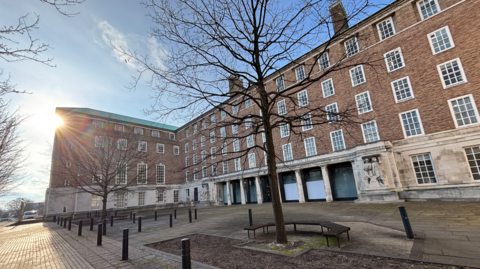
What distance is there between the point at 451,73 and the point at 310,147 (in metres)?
12.1

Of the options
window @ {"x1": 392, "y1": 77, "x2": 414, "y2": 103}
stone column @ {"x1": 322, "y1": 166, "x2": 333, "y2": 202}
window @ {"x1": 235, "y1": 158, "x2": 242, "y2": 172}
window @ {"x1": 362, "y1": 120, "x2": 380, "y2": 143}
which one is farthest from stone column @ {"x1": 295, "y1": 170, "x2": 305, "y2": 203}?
window @ {"x1": 392, "y1": 77, "x2": 414, "y2": 103}

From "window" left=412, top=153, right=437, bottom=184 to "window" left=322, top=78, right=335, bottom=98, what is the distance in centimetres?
912

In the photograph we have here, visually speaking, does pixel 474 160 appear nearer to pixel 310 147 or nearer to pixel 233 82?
pixel 310 147

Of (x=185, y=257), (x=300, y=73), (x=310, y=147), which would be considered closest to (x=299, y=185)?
(x=310, y=147)

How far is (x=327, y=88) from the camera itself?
21.6 m

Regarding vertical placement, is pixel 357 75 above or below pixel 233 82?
above

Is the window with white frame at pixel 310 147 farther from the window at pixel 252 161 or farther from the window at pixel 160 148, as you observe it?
the window at pixel 160 148

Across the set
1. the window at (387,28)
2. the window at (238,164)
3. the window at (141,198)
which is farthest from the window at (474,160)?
the window at (141,198)

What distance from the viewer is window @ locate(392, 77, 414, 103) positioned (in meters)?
16.4

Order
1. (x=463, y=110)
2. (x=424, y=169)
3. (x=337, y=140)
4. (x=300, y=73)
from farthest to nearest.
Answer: (x=300, y=73) < (x=337, y=140) < (x=424, y=169) < (x=463, y=110)

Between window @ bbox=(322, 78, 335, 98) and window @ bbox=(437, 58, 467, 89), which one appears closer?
window @ bbox=(437, 58, 467, 89)

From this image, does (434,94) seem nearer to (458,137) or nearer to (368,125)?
(458,137)

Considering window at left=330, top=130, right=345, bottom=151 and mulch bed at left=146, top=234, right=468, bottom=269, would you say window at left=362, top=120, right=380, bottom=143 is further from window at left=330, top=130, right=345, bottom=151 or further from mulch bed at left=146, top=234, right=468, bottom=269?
mulch bed at left=146, top=234, right=468, bottom=269

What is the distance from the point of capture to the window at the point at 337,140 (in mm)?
19719
